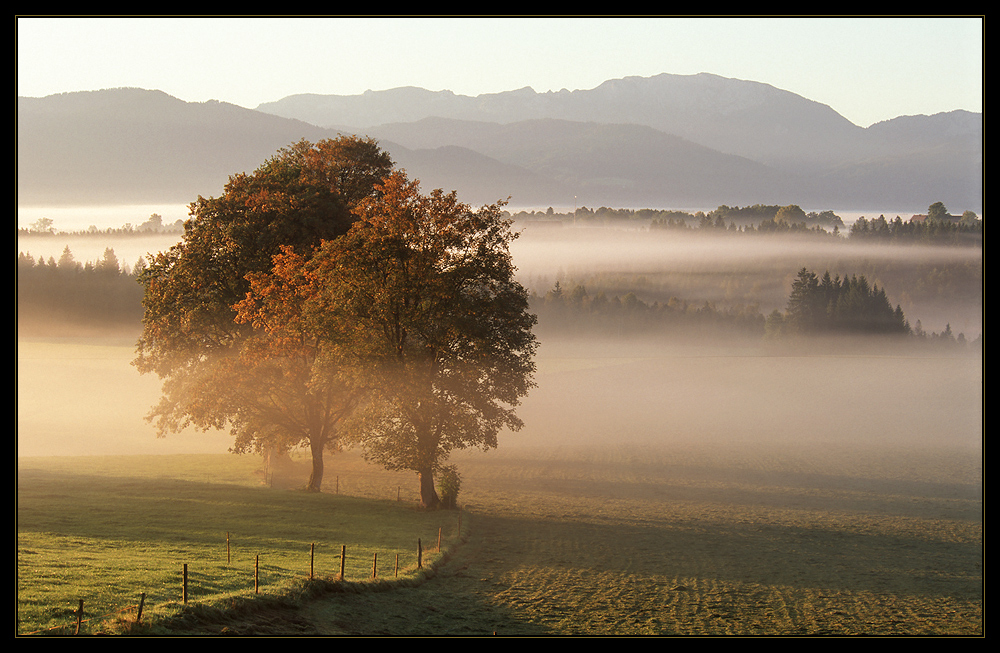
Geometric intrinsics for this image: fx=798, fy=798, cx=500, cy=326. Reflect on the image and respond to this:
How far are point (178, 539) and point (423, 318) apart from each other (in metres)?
16.9

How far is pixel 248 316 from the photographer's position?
151 ft

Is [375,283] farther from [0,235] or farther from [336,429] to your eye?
[0,235]

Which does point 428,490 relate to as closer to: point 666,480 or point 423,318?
point 423,318

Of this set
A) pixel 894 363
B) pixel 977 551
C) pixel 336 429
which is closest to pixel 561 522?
pixel 336 429

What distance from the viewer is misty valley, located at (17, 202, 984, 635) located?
29.3 meters

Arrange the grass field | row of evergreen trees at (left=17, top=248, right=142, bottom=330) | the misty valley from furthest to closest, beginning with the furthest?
row of evergreen trees at (left=17, top=248, right=142, bottom=330) → the misty valley → the grass field

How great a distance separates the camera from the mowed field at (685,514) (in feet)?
93.0

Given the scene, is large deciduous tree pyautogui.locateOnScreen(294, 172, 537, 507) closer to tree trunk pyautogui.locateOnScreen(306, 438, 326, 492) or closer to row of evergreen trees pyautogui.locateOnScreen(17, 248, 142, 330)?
tree trunk pyautogui.locateOnScreen(306, 438, 326, 492)

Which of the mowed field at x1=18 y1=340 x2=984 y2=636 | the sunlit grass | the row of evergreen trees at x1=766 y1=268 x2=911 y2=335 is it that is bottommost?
the mowed field at x1=18 y1=340 x2=984 y2=636

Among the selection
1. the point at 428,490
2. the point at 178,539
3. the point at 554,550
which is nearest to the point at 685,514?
the point at 554,550

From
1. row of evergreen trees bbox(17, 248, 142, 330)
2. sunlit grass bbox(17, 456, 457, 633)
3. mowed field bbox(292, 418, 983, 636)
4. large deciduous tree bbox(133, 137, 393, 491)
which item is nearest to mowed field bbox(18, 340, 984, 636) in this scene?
mowed field bbox(292, 418, 983, 636)

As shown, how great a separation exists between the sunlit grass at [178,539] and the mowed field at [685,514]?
3.17m

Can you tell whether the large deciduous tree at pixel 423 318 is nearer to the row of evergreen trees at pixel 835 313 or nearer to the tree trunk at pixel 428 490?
the tree trunk at pixel 428 490

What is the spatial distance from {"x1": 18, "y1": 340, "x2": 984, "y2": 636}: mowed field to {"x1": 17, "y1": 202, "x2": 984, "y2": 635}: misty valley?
18 cm
